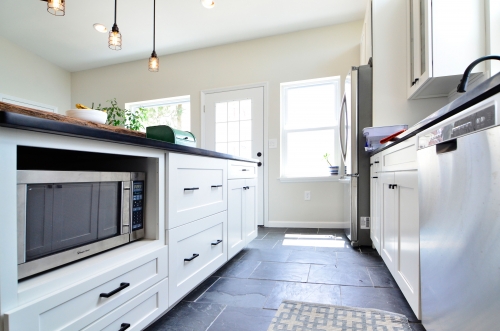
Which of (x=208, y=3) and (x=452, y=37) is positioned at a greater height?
(x=208, y=3)

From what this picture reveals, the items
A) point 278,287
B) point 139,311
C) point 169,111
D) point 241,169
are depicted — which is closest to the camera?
point 139,311

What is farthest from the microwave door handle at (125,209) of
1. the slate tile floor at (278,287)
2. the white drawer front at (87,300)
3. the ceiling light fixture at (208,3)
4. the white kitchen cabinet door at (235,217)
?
the ceiling light fixture at (208,3)

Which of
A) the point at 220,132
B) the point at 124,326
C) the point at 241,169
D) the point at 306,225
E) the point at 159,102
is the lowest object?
the point at 306,225

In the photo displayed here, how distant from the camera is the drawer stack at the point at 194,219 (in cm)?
127

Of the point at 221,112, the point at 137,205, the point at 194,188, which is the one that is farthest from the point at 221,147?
the point at 137,205

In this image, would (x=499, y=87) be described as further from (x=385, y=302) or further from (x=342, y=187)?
(x=342, y=187)

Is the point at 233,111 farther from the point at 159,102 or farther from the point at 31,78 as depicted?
the point at 31,78

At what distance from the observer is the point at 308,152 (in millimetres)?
3646

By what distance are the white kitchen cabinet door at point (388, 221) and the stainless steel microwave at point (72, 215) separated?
1378 mm

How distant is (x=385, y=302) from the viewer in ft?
4.67

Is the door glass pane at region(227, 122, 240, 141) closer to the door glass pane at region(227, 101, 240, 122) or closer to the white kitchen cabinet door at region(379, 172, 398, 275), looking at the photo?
the door glass pane at region(227, 101, 240, 122)

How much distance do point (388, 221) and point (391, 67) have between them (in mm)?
1469

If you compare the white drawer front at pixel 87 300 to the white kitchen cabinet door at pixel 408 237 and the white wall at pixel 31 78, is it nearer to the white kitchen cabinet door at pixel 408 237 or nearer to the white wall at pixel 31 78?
the white kitchen cabinet door at pixel 408 237

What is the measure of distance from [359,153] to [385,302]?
143cm
